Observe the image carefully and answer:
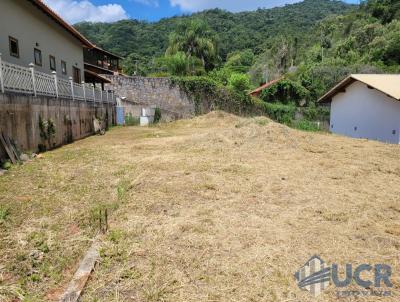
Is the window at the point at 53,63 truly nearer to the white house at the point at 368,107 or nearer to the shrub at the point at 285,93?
the white house at the point at 368,107

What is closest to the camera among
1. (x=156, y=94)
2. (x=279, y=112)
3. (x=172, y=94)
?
(x=156, y=94)

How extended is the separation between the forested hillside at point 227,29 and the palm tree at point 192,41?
8582 millimetres

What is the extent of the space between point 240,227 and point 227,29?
2799 inches

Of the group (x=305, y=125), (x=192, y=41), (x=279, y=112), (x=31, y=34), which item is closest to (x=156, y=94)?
(x=279, y=112)

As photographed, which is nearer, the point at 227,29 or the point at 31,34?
the point at 31,34

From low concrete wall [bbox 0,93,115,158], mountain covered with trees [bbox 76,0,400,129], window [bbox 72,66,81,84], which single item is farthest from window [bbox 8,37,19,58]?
mountain covered with trees [bbox 76,0,400,129]

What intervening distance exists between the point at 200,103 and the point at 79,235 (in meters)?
22.1

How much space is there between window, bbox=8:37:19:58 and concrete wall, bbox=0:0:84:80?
137 mm

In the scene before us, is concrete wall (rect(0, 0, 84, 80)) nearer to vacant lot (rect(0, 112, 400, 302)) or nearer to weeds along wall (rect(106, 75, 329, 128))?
vacant lot (rect(0, 112, 400, 302))

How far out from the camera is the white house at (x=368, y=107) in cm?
1700

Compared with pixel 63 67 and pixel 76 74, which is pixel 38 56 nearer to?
pixel 63 67

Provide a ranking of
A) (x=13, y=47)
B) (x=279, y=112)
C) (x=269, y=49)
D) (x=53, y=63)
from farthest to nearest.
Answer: (x=269, y=49) → (x=279, y=112) → (x=53, y=63) → (x=13, y=47)

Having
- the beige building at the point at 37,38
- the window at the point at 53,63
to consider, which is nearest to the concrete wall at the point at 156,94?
the beige building at the point at 37,38

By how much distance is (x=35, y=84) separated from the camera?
912 centimetres
